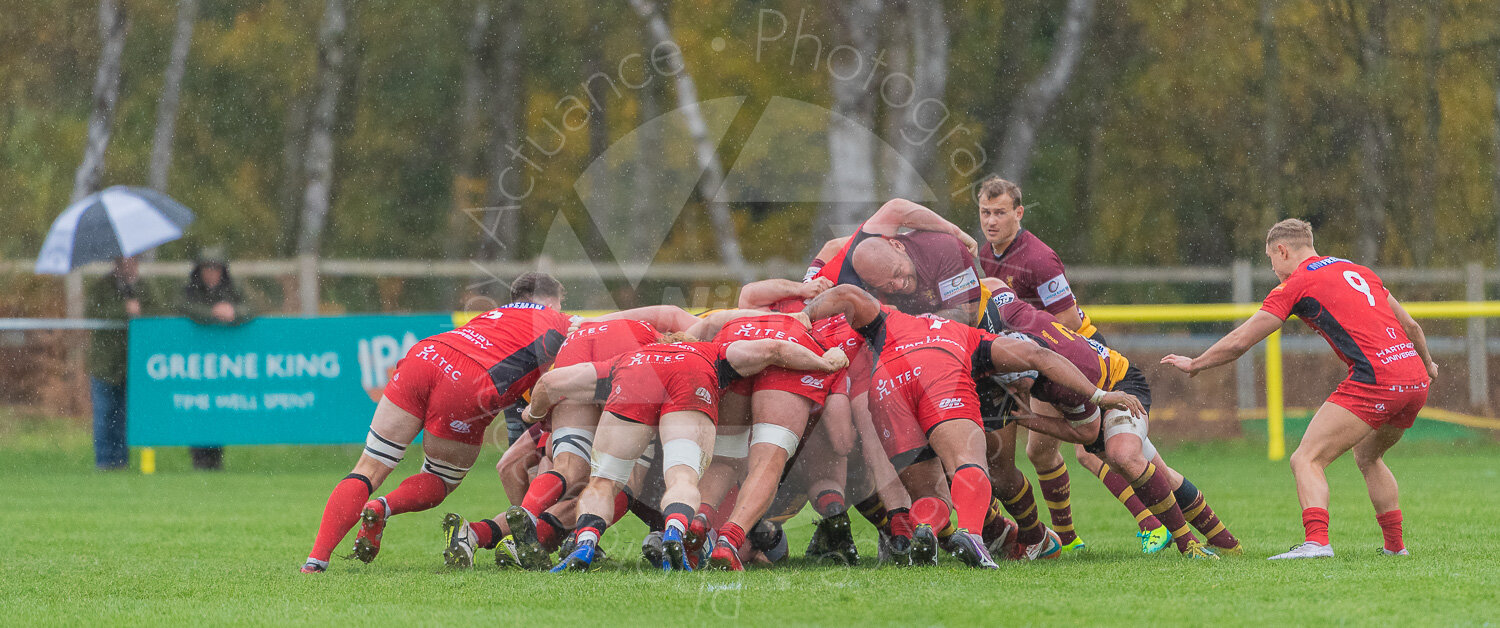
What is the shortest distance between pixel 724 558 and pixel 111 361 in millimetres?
7880

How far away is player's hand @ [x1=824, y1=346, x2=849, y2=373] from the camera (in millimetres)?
5953

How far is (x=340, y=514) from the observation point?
604cm

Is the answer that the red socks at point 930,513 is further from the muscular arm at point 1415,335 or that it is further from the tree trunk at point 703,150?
the tree trunk at point 703,150

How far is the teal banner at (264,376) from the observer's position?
11602 mm

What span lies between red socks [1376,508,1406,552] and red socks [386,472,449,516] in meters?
4.09

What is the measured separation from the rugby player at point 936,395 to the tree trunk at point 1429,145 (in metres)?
12.9

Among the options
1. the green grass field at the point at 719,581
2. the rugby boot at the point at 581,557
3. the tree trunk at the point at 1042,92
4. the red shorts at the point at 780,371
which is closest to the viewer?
the green grass field at the point at 719,581

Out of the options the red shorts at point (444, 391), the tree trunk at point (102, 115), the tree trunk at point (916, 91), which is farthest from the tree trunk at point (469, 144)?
the red shorts at point (444, 391)

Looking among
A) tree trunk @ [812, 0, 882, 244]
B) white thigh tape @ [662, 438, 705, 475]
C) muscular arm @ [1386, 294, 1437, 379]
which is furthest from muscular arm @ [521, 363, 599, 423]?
tree trunk @ [812, 0, 882, 244]

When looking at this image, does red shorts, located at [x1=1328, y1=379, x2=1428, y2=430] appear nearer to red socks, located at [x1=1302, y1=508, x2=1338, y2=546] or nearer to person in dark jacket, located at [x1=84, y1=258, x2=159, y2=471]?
red socks, located at [x1=1302, y1=508, x2=1338, y2=546]

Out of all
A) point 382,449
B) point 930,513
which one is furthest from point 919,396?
point 382,449

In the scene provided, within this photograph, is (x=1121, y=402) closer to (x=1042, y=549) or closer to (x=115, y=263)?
(x=1042, y=549)

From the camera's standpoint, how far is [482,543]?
6199mm

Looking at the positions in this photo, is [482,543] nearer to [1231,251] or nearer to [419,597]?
[419,597]
